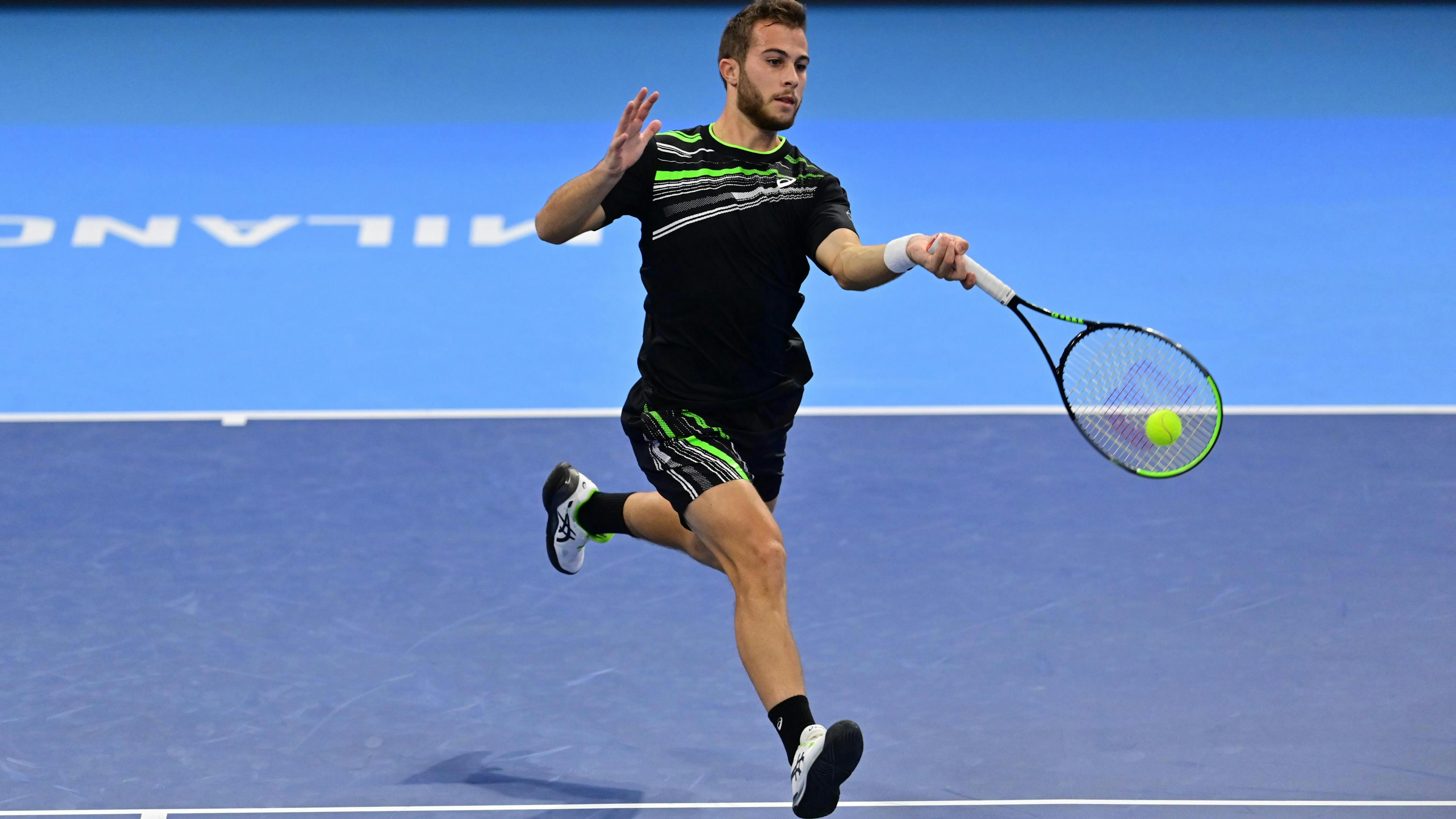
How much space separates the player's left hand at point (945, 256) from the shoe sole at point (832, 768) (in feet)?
3.32

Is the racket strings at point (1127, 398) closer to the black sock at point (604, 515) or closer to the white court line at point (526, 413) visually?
the black sock at point (604, 515)

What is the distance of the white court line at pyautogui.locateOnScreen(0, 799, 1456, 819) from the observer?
14.0 feet

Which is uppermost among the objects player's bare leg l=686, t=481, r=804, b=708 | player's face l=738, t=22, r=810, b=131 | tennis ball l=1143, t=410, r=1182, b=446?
player's face l=738, t=22, r=810, b=131

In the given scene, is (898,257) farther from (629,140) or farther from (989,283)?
(629,140)

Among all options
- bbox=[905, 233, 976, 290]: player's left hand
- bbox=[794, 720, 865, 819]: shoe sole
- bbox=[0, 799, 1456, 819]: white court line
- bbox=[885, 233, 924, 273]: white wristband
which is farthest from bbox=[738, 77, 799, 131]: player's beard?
bbox=[0, 799, 1456, 819]: white court line

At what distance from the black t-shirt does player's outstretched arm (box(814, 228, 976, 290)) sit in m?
0.10

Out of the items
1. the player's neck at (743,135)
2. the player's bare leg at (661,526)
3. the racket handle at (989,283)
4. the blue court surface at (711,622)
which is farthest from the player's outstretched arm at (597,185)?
the blue court surface at (711,622)

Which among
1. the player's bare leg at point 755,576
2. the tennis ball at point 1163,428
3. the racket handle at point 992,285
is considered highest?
the racket handle at point 992,285

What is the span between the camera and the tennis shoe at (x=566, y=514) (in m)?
5.30

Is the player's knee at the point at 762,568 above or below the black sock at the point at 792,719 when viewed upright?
above

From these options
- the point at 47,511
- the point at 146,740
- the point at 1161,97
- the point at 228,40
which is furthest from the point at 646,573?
the point at 228,40

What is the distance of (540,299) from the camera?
885 cm

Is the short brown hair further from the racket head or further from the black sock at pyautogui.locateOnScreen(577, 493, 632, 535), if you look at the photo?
the black sock at pyautogui.locateOnScreen(577, 493, 632, 535)

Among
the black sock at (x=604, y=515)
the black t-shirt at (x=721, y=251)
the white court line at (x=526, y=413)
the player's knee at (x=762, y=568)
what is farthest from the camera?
the white court line at (x=526, y=413)
